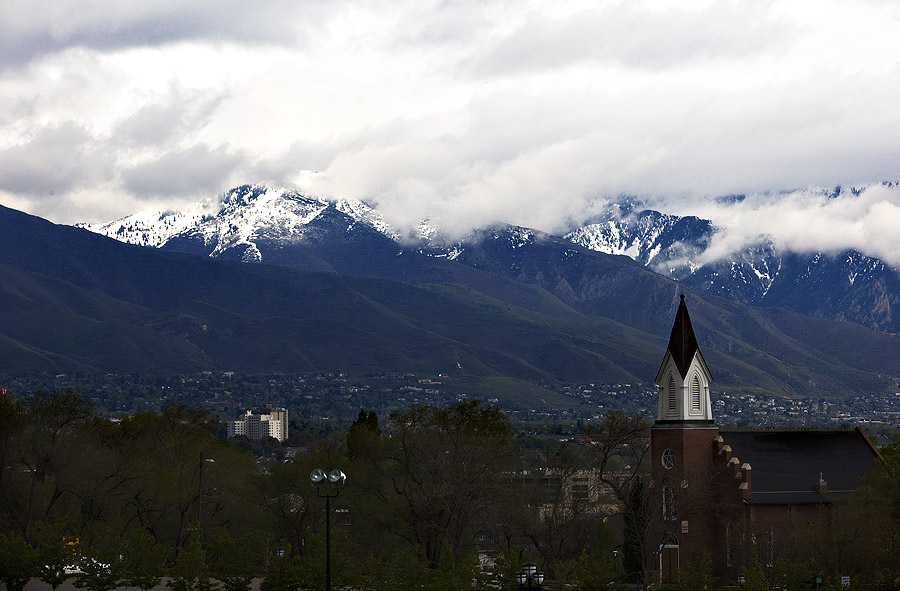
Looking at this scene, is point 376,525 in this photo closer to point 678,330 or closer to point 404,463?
point 404,463

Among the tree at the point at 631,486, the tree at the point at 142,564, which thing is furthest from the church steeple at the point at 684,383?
the tree at the point at 142,564

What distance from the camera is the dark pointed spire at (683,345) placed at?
346 ft

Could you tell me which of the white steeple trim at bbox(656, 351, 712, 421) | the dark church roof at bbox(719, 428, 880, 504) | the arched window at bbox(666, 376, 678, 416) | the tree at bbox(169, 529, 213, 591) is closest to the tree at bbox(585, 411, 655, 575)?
the arched window at bbox(666, 376, 678, 416)

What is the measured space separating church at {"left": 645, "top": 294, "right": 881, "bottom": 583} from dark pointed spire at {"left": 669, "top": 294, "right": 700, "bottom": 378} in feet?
0.25

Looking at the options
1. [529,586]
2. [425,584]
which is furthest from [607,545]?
[529,586]

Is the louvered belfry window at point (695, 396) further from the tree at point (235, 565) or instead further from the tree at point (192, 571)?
the tree at point (192, 571)

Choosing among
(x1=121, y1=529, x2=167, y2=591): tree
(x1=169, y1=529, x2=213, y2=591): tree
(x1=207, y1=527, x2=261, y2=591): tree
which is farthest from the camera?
(x1=121, y1=529, x2=167, y2=591): tree

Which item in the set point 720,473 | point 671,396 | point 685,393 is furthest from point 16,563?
point 720,473

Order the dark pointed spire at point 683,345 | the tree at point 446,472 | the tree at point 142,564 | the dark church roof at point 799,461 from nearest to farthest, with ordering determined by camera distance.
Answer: the tree at point 142,564 < the tree at point 446,472 < the dark church roof at point 799,461 < the dark pointed spire at point 683,345

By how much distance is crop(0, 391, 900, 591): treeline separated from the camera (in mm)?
76438

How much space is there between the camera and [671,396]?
348 feet

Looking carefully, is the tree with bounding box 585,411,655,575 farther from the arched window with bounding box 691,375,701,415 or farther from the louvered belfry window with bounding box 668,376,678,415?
the arched window with bounding box 691,375,701,415

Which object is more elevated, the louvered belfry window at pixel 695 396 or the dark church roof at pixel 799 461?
the louvered belfry window at pixel 695 396

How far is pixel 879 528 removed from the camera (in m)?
85.8
